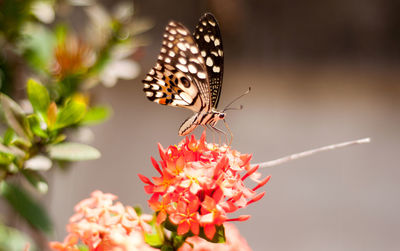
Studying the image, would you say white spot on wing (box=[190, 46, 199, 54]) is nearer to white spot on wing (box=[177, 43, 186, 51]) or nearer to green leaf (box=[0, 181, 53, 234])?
white spot on wing (box=[177, 43, 186, 51])

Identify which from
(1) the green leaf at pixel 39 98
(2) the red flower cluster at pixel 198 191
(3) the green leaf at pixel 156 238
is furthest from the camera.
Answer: (1) the green leaf at pixel 39 98

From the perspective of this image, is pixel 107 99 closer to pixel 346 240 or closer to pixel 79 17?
pixel 79 17

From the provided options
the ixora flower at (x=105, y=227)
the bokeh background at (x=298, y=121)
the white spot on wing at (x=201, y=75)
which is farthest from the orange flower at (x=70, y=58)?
the bokeh background at (x=298, y=121)

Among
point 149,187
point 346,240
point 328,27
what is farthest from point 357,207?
point 149,187

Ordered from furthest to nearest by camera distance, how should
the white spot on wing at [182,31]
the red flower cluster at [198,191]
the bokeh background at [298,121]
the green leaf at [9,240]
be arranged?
the bokeh background at [298,121], the green leaf at [9,240], the white spot on wing at [182,31], the red flower cluster at [198,191]

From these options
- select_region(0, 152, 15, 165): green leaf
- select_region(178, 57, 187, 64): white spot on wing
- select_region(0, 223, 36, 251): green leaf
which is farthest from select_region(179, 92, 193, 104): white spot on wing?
select_region(0, 223, 36, 251): green leaf

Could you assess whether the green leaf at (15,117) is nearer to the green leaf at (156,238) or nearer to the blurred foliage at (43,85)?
the blurred foliage at (43,85)

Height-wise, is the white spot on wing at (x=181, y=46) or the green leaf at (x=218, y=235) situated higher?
the white spot on wing at (x=181, y=46)
